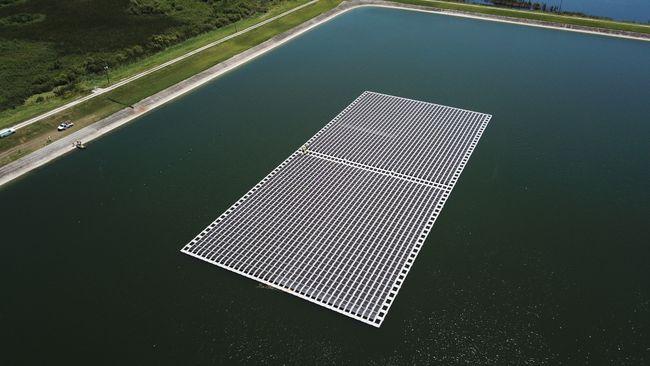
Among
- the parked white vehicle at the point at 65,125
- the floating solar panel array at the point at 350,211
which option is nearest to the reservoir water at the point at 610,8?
the floating solar panel array at the point at 350,211

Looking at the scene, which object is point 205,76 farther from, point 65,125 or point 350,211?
point 350,211

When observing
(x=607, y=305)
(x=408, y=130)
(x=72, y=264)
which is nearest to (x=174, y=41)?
(x=408, y=130)

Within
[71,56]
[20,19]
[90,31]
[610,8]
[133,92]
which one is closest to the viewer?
[133,92]

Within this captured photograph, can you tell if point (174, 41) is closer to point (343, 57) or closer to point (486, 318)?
point (343, 57)

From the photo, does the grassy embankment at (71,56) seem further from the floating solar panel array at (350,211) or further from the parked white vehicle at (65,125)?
the floating solar panel array at (350,211)

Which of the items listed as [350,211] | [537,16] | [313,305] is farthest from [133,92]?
[537,16]
